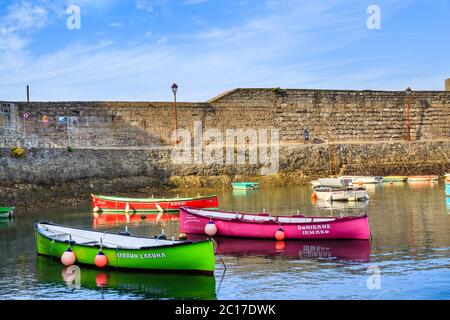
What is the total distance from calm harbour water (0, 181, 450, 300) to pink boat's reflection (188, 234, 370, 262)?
24 millimetres

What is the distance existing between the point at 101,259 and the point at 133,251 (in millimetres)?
906

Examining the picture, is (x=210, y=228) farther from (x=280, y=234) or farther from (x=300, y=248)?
(x=300, y=248)

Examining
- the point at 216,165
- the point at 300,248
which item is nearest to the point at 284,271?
the point at 300,248

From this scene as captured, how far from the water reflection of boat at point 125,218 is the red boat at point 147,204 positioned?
70 cm

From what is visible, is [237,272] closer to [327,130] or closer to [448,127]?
[327,130]

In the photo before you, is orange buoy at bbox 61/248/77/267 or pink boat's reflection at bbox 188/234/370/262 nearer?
orange buoy at bbox 61/248/77/267

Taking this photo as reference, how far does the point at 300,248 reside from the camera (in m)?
16.1

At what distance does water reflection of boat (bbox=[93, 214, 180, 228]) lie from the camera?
22734mm

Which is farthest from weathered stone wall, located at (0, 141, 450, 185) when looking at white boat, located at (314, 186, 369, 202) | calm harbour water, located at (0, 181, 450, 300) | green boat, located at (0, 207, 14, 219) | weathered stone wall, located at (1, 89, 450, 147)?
calm harbour water, located at (0, 181, 450, 300)

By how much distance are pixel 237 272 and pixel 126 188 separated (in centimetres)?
2000

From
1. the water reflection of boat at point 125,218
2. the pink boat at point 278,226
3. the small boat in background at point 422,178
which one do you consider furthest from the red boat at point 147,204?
the small boat in background at point 422,178

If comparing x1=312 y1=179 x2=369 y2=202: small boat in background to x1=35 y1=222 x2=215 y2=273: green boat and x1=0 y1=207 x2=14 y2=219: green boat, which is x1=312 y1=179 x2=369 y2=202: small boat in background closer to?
x1=0 y1=207 x2=14 y2=219: green boat

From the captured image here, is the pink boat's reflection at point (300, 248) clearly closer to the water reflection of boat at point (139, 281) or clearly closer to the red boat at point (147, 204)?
the water reflection of boat at point (139, 281)

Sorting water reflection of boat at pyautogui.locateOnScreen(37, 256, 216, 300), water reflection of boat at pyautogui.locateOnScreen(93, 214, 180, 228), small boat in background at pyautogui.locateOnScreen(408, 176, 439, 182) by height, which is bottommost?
water reflection of boat at pyautogui.locateOnScreen(37, 256, 216, 300)
